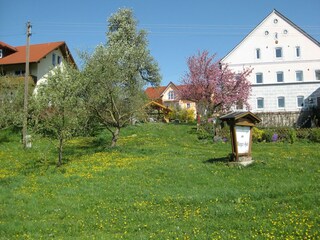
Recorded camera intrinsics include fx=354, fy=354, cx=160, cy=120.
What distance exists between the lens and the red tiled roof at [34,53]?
144 ft

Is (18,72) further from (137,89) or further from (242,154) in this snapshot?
(242,154)

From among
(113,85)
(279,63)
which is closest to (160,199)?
(113,85)

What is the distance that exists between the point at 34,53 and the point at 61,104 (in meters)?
31.9

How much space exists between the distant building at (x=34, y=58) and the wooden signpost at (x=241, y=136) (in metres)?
31.9

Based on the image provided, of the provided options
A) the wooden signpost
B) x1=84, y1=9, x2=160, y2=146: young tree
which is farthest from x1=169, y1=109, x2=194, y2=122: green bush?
the wooden signpost

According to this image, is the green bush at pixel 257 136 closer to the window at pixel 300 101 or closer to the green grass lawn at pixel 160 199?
the green grass lawn at pixel 160 199

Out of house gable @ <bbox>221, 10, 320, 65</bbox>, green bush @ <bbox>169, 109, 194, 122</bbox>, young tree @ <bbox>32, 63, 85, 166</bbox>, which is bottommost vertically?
young tree @ <bbox>32, 63, 85, 166</bbox>

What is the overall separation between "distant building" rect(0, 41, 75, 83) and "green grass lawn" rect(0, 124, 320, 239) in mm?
29512

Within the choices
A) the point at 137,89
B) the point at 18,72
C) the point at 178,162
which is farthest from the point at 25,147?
the point at 18,72

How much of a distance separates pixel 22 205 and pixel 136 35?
121 feet

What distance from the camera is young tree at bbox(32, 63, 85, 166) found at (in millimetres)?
16750

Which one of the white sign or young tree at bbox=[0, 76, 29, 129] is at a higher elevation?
young tree at bbox=[0, 76, 29, 129]

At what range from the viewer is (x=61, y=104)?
55.1 feet

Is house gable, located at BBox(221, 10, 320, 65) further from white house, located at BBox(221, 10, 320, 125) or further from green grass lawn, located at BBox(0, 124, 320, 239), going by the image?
green grass lawn, located at BBox(0, 124, 320, 239)
